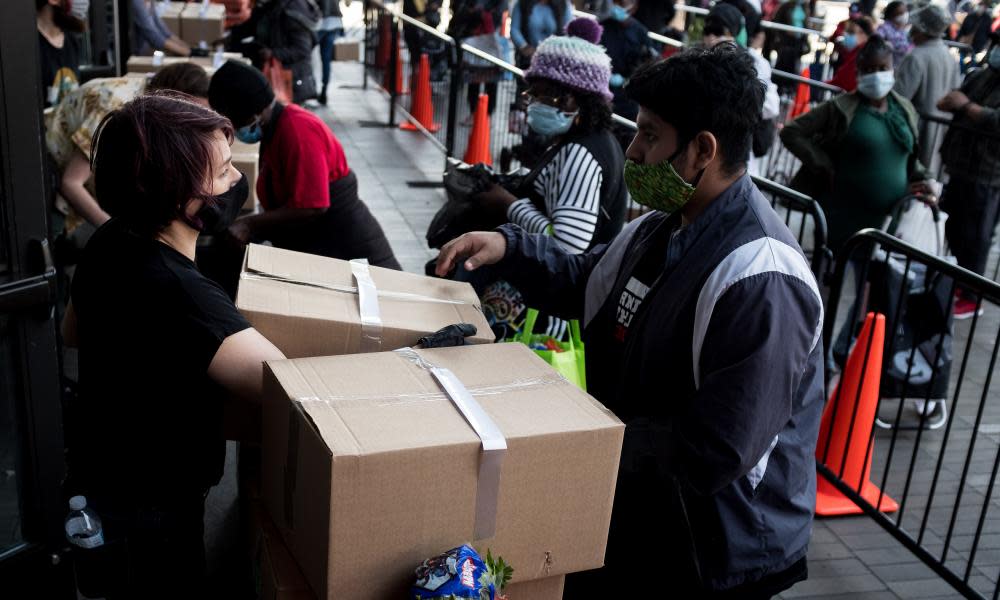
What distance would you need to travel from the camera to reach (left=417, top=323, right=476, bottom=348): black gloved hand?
7.88 ft

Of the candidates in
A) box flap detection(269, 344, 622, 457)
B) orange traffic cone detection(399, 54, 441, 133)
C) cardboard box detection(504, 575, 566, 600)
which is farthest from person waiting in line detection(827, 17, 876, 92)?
cardboard box detection(504, 575, 566, 600)

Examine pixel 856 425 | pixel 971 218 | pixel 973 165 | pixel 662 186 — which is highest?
pixel 662 186

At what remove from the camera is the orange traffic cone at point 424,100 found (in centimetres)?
1151

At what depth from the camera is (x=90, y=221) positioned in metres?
4.68

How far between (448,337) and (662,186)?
0.65 meters

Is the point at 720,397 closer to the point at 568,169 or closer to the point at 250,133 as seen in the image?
the point at 568,169

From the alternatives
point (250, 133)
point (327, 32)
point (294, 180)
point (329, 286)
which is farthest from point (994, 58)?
point (327, 32)

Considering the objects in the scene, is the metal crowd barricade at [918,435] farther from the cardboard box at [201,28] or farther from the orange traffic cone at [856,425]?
the cardboard box at [201,28]

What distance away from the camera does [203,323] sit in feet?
7.32

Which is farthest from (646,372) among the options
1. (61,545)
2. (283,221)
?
(283,221)

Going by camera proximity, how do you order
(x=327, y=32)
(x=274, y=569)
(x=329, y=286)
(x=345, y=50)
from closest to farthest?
(x=274, y=569) → (x=329, y=286) → (x=327, y=32) → (x=345, y=50)

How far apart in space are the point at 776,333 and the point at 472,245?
100cm

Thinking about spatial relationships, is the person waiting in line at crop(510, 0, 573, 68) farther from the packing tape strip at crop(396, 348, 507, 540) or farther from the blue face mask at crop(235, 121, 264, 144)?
the packing tape strip at crop(396, 348, 507, 540)

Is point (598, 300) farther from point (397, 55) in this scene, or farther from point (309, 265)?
point (397, 55)
